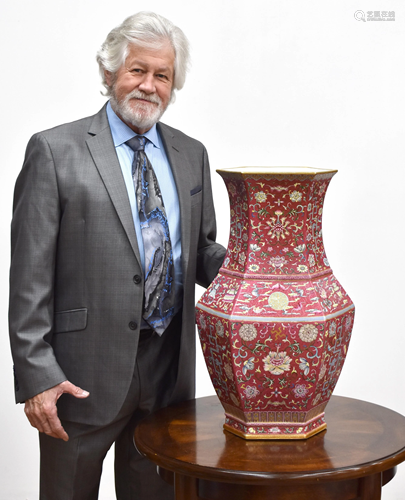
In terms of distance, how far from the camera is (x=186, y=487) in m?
1.66

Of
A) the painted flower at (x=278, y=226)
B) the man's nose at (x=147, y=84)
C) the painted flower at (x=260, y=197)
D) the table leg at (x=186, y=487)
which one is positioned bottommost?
the table leg at (x=186, y=487)

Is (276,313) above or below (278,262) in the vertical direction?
below

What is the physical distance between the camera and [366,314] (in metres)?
3.25

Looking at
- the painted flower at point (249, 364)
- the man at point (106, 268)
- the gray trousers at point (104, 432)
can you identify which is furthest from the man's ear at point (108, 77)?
the painted flower at point (249, 364)

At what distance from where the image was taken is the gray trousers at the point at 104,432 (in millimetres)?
2016

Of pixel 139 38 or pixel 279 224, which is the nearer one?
pixel 279 224

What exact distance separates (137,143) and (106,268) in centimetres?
37

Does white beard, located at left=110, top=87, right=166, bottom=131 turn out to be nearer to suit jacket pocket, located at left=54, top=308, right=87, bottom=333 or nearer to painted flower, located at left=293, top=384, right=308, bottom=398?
suit jacket pocket, located at left=54, top=308, right=87, bottom=333

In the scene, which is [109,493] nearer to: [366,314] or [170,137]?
[366,314]

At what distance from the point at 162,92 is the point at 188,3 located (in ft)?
3.81

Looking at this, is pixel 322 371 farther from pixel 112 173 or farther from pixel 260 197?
pixel 112 173

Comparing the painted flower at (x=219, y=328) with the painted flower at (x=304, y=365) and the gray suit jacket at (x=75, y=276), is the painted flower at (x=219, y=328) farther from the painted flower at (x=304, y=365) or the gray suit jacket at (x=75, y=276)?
the gray suit jacket at (x=75, y=276)

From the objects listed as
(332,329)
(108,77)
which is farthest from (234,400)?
(108,77)

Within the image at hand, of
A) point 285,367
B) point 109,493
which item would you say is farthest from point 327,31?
point 109,493
